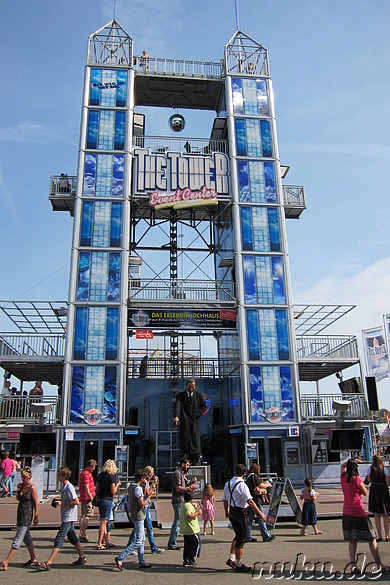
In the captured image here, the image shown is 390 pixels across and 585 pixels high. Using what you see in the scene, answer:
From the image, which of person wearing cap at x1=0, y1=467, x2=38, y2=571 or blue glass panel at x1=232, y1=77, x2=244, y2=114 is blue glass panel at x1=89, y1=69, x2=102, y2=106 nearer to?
blue glass panel at x1=232, y1=77, x2=244, y2=114

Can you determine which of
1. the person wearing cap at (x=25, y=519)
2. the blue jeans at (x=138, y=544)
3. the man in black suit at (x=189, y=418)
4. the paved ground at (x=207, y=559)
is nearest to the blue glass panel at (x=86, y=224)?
the man in black suit at (x=189, y=418)

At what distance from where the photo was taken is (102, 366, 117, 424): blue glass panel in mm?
23094

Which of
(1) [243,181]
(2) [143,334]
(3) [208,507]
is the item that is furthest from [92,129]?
(3) [208,507]

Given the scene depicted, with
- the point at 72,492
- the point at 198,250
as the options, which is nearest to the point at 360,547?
the point at 72,492

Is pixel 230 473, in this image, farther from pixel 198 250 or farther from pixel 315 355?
pixel 198 250

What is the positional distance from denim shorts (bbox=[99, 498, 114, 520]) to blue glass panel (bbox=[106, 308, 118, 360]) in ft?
45.0

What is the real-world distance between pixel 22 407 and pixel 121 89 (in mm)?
16947

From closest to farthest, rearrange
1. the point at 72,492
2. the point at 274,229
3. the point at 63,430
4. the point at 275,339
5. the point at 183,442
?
the point at 72,492 → the point at 183,442 → the point at 63,430 → the point at 275,339 → the point at 274,229

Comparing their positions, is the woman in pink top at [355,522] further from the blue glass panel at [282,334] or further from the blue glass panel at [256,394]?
the blue glass panel at [282,334]

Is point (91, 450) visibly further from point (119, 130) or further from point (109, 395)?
point (119, 130)

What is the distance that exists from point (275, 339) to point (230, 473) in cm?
713

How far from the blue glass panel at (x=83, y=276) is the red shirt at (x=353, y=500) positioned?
1773cm

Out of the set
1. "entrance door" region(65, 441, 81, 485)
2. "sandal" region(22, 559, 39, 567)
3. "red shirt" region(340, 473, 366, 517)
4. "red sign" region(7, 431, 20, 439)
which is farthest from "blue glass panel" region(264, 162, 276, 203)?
"sandal" region(22, 559, 39, 567)

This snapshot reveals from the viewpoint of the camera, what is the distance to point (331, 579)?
7.58 meters
